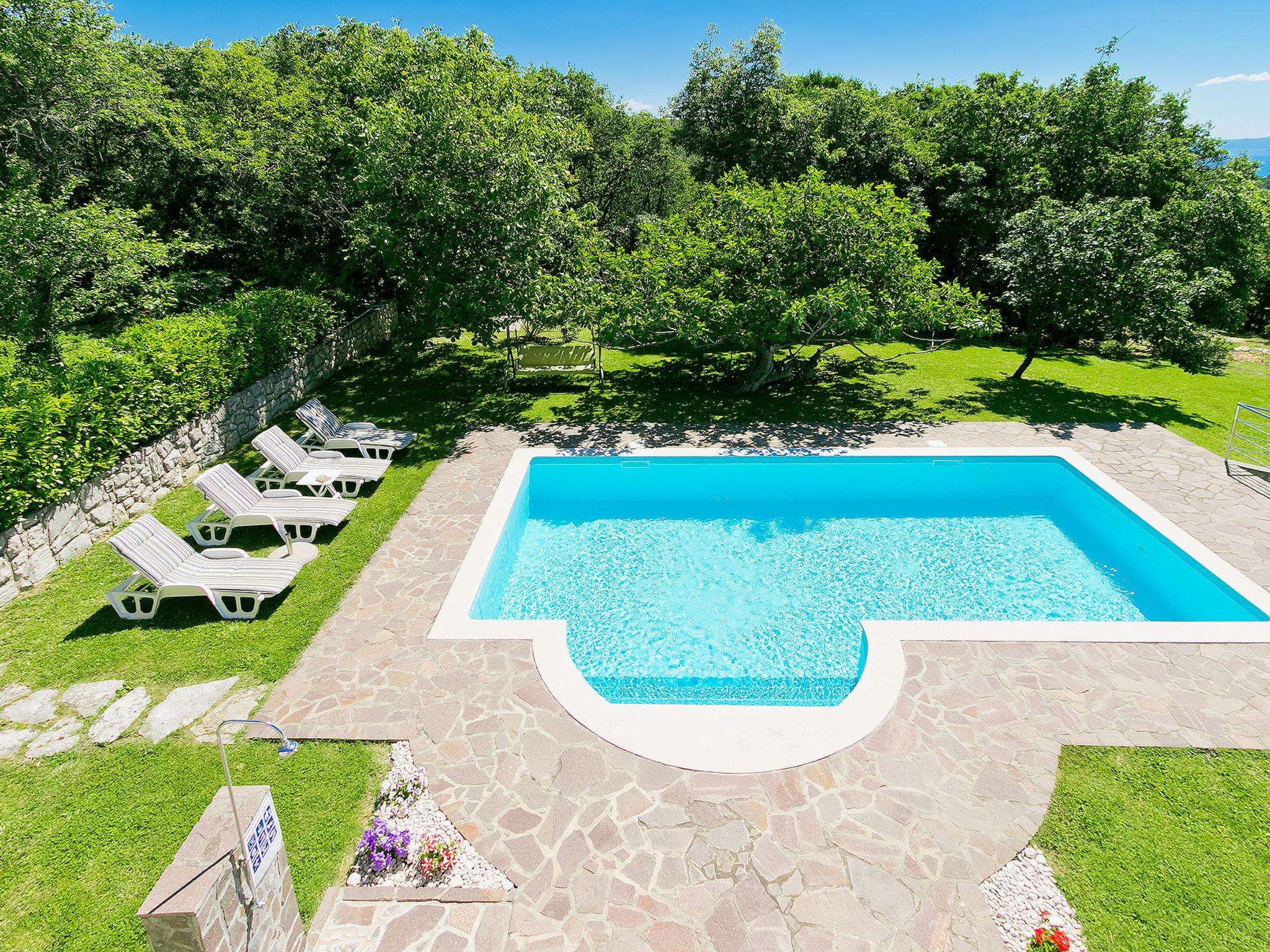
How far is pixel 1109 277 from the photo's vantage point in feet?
49.5

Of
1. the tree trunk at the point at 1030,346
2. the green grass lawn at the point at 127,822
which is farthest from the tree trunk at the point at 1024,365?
the green grass lawn at the point at 127,822

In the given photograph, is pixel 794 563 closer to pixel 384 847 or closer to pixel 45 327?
pixel 384 847

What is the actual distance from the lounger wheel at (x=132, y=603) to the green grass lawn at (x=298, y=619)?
162mm

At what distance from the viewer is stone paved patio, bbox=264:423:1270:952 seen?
4.86 meters

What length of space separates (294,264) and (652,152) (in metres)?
15.7

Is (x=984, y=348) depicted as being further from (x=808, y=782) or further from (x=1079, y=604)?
(x=808, y=782)

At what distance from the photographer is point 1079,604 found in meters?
9.26

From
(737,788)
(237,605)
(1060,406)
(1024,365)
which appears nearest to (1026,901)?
(737,788)

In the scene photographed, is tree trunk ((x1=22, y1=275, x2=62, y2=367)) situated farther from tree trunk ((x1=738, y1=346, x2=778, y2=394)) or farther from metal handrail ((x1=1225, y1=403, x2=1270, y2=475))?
metal handrail ((x1=1225, y1=403, x2=1270, y2=475))

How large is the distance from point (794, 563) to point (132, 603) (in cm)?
948

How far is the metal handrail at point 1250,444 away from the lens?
488 inches

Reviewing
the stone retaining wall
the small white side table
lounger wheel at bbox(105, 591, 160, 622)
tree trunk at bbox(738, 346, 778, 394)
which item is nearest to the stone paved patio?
lounger wheel at bbox(105, 591, 160, 622)

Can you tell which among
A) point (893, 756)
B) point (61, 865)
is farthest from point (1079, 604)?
point (61, 865)

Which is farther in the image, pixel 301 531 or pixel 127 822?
pixel 301 531
